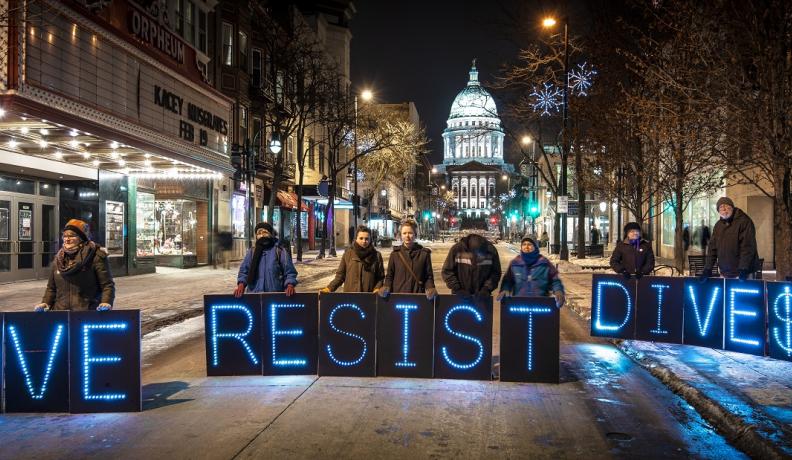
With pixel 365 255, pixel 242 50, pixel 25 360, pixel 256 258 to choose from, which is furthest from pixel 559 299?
pixel 242 50

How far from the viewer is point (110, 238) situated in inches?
859

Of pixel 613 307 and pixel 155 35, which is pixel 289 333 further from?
pixel 155 35

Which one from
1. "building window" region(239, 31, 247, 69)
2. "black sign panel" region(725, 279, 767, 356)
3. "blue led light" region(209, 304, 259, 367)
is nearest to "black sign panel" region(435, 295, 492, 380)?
"blue led light" region(209, 304, 259, 367)

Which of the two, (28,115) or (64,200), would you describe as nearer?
(28,115)

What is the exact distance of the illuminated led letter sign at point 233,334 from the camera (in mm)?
7707

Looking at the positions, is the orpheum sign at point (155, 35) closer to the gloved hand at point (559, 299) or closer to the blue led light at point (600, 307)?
the blue led light at point (600, 307)

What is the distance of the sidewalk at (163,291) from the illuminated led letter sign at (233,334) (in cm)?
462

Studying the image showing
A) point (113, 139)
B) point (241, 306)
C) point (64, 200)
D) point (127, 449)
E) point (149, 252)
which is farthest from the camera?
point (149, 252)

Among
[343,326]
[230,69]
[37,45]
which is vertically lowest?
[343,326]

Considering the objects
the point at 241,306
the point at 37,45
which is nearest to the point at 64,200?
the point at 37,45

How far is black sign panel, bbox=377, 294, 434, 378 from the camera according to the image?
7.70 metres

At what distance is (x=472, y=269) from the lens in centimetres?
787

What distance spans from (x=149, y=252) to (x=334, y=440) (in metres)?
21.2

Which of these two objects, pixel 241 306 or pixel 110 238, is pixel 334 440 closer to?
pixel 241 306
